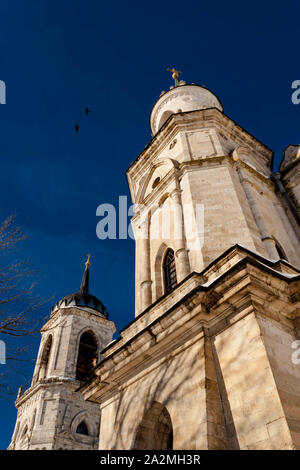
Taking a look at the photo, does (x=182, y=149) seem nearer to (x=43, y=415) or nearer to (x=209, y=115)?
(x=209, y=115)

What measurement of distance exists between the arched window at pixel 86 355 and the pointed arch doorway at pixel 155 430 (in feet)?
77.0

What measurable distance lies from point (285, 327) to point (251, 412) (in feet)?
6.53

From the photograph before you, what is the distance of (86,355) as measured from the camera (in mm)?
32656

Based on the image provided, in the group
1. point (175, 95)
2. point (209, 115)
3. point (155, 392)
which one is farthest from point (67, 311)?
point (155, 392)

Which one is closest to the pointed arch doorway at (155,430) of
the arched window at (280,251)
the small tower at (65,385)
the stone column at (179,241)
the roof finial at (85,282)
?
the stone column at (179,241)

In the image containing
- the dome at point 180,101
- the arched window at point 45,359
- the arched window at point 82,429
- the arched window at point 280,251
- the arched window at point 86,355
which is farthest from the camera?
the arched window at point 45,359

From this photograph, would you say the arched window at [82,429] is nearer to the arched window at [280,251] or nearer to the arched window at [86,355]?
the arched window at [86,355]

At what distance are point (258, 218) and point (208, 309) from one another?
16.1 ft

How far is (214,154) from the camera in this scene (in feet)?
44.7

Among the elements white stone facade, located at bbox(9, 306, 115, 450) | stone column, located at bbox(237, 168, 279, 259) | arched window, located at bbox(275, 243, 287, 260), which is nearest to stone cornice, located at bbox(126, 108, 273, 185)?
stone column, located at bbox(237, 168, 279, 259)

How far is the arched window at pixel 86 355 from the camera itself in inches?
1222

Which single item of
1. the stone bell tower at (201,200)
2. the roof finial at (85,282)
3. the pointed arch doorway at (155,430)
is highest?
the roof finial at (85,282)

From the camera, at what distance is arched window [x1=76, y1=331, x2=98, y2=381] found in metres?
31.0
